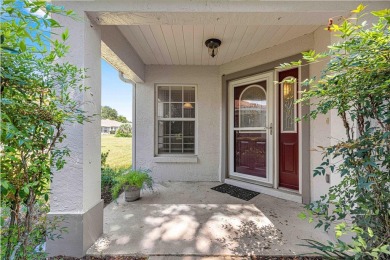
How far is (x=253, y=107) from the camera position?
3619 millimetres

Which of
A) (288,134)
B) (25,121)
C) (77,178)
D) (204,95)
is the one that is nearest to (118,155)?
(204,95)

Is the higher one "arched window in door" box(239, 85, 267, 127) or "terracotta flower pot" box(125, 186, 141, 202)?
"arched window in door" box(239, 85, 267, 127)

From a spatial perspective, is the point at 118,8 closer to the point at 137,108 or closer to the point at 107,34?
the point at 107,34

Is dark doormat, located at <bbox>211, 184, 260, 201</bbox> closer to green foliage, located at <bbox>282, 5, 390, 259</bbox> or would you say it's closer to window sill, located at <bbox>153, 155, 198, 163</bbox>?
window sill, located at <bbox>153, 155, 198, 163</bbox>

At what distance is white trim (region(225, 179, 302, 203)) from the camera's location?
9.57 feet

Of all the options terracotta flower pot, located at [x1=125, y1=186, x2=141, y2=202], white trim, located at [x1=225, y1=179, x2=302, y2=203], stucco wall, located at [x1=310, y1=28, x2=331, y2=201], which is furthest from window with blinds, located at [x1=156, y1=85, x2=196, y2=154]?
stucco wall, located at [x1=310, y1=28, x2=331, y2=201]

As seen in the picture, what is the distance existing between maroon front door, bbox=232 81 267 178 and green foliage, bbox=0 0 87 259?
10.4 ft

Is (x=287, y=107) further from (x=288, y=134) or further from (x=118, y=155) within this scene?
(x=118, y=155)

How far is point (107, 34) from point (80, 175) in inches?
68.9

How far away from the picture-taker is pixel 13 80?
2.95 ft

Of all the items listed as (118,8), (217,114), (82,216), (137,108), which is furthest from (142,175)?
(118,8)

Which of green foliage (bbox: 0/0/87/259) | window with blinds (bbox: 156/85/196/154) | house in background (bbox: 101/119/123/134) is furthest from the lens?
house in background (bbox: 101/119/123/134)

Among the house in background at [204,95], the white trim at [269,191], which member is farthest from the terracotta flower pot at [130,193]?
the white trim at [269,191]

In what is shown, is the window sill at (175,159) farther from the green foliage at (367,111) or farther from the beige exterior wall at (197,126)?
the green foliage at (367,111)
